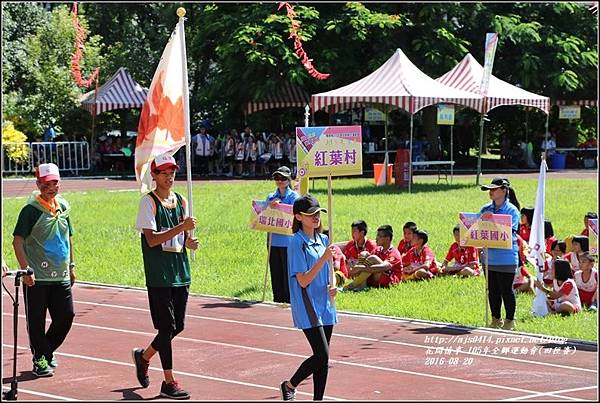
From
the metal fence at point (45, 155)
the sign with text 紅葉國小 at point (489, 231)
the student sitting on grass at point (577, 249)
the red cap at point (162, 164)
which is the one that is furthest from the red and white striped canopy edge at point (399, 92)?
the red cap at point (162, 164)

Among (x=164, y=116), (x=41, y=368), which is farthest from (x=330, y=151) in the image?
(x=41, y=368)

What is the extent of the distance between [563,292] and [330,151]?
11.6 ft

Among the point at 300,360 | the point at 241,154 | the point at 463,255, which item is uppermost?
the point at 241,154

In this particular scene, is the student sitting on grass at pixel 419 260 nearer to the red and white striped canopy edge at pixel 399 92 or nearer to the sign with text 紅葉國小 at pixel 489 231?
the sign with text 紅葉國小 at pixel 489 231

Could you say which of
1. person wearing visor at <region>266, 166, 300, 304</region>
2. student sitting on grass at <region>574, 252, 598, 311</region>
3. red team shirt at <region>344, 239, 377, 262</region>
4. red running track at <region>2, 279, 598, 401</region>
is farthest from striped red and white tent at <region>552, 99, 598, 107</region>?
red running track at <region>2, 279, 598, 401</region>

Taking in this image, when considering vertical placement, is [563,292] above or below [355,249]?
below

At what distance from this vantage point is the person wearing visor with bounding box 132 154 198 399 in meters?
9.13

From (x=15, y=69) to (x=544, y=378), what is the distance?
4019 cm

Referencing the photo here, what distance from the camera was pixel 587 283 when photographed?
1440 cm

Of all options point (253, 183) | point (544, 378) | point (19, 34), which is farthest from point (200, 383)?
point (19, 34)

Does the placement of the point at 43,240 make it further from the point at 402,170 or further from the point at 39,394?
the point at 402,170

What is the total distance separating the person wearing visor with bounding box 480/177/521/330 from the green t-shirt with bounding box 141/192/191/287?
4798mm

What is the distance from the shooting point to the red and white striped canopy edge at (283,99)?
3994cm

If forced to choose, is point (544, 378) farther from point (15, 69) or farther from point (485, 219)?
point (15, 69)
